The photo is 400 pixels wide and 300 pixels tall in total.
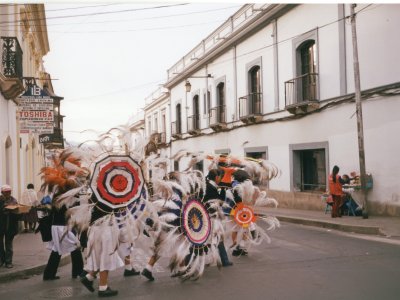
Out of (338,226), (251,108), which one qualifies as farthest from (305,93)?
(338,226)

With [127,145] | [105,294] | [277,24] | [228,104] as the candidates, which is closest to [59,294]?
[105,294]

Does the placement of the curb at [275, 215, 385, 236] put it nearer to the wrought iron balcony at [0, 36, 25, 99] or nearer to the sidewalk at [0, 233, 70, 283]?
the sidewalk at [0, 233, 70, 283]

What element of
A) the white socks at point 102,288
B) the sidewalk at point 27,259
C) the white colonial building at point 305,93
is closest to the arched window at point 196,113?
the white colonial building at point 305,93

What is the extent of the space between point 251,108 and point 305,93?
3.60m

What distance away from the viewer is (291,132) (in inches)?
659

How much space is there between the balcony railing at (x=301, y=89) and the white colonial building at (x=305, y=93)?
3cm

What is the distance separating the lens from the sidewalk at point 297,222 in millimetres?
7367

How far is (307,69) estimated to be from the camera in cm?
1614

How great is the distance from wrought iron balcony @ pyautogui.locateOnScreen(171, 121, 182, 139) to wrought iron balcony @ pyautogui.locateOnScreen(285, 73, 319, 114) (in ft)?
41.0

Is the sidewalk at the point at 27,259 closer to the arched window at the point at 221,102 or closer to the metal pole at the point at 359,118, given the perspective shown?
the metal pole at the point at 359,118

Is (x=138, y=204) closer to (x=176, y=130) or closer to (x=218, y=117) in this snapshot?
(x=218, y=117)

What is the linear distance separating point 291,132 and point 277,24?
3924 mm

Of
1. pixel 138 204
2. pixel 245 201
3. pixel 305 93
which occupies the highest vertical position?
pixel 305 93

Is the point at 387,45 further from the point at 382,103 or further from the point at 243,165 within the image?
the point at 243,165
